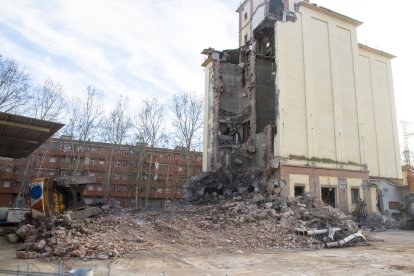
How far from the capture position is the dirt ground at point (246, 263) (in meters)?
9.12

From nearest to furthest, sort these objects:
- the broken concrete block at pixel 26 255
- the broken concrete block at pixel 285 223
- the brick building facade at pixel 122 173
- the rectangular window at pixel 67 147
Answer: the broken concrete block at pixel 26 255 < the broken concrete block at pixel 285 223 < the rectangular window at pixel 67 147 < the brick building facade at pixel 122 173

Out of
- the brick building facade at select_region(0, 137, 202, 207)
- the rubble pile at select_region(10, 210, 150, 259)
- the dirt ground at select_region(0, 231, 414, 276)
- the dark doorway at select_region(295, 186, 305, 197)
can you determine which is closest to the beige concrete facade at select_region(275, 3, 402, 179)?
the dark doorway at select_region(295, 186, 305, 197)

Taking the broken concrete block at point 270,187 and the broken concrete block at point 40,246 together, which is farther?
the broken concrete block at point 270,187

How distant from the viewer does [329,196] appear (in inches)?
1015

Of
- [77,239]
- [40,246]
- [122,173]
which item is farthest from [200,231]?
[122,173]

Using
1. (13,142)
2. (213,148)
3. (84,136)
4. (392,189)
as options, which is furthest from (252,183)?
(84,136)

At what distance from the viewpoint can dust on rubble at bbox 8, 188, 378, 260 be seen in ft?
37.2

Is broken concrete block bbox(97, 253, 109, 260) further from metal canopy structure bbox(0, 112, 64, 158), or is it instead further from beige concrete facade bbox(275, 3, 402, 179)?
beige concrete facade bbox(275, 3, 402, 179)

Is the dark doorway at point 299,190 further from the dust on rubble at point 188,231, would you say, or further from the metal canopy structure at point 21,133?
the metal canopy structure at point 21,133

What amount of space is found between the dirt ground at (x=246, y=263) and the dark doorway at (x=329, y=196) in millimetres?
12812

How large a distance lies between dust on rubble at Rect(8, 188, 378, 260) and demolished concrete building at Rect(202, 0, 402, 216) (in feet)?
17.9

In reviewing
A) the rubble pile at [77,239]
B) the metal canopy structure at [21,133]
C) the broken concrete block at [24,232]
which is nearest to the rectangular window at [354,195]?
the rubble pile at [77,239]

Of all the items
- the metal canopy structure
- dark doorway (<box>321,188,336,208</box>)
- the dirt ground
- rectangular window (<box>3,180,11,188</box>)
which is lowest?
the dirt ground

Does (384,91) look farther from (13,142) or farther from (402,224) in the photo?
(13,142)
